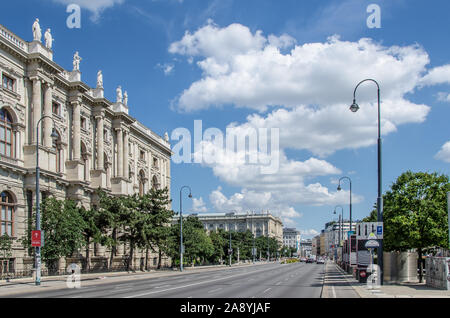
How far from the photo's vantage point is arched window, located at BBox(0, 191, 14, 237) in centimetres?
4197

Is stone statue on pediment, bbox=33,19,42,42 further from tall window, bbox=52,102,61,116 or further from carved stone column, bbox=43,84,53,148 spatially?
tall window, bbox=52,102,61,116

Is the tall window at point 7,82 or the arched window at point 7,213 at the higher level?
the tall window at point 7,82

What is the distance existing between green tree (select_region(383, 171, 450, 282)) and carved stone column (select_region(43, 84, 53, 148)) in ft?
106

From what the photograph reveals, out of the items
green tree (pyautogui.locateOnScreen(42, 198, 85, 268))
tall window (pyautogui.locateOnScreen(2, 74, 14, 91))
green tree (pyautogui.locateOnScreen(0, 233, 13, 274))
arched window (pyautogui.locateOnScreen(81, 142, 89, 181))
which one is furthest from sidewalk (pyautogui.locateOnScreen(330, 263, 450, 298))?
arched window (pyautogui.locateOnScreen(81, 142, 89, 181))

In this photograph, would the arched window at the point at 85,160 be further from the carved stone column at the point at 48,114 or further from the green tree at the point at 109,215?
the carved stone column at the point at 48,114

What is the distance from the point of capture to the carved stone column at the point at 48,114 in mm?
48625

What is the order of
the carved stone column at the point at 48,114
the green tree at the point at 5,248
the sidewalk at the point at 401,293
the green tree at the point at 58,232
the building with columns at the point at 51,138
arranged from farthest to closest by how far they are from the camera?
the carved stone column at the point at 48,114
the building with columns at the point at 51,138
the green tree at the point at 58,232
the green tree at the point at 5,248
the sidewalk at the point at 401,293

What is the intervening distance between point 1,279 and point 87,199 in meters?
19.1

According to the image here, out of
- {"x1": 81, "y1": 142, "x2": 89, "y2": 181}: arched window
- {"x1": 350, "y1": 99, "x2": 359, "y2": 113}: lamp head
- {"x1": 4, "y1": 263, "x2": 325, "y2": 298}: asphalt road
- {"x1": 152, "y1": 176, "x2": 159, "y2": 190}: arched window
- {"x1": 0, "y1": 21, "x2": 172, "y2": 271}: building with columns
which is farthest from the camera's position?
{"x1": 152, "y1": 176, "x2": 159, "y2": 190}: arched window

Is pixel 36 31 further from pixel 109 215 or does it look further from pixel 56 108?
pixel 109 215

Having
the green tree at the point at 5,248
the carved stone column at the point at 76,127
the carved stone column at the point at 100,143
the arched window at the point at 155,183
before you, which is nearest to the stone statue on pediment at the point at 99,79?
the carved stone column at the point at 100,143

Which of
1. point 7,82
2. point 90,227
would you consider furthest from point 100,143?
point 7,82

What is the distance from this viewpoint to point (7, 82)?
45.0 meters

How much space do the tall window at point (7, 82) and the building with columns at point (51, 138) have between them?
9cm
